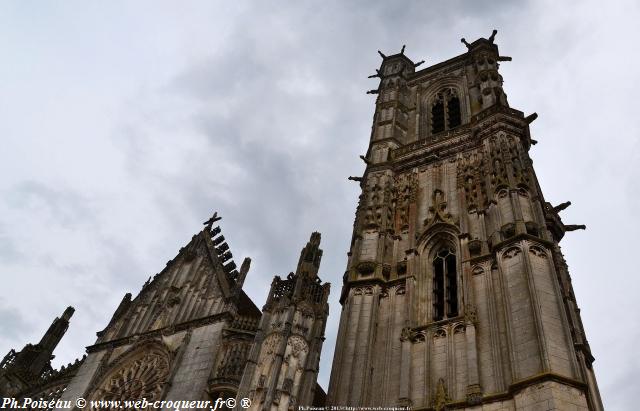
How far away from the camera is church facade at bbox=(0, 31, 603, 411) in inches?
548

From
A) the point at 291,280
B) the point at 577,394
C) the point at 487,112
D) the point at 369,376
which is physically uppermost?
the point at 487,112

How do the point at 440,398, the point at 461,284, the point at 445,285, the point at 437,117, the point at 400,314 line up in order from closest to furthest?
the point at 440,398 → the point at 461,284 → the point at 400,314 → the point at 445,285 → the point at 437,117

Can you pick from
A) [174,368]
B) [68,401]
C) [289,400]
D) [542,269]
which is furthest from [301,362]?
[68,401]

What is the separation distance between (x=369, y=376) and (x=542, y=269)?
5.54m

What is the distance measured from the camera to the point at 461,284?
17.3 meters

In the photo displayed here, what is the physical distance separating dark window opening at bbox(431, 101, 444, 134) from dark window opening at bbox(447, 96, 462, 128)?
1.38 ft

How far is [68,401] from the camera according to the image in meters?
18.9

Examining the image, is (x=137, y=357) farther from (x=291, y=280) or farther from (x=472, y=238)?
(x=472, y=238)

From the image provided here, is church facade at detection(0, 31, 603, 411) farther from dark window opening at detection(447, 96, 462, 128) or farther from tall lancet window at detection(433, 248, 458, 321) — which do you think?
dark window opening at detection(447, 96, 462, 128)

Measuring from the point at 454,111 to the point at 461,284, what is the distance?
1415cm

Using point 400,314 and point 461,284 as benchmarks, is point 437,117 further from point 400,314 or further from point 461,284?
point 400,314

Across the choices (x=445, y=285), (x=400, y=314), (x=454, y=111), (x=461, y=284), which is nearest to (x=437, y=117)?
(x=454, y=111)

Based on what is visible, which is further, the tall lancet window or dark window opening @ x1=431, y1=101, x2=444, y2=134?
dark window opening @ x1=431, y1=101, x2=444, y2=134

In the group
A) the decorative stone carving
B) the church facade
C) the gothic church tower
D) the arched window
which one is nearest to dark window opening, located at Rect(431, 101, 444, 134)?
the arched window
